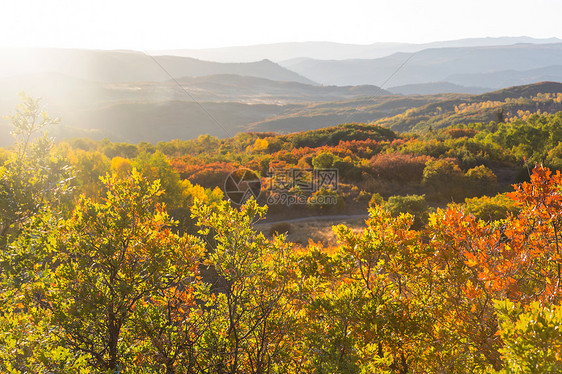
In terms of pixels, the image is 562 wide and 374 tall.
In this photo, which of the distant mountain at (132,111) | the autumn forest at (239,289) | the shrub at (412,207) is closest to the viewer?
the autumn forest at (239,289)

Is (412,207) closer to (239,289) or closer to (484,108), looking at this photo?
(239,289)

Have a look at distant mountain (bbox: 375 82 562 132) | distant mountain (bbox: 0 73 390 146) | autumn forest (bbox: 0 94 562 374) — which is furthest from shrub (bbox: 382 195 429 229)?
distant mountain (bbox: 0 73 390 146)

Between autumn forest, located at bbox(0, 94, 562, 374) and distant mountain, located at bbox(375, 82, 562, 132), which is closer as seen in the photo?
autumn forest, located at bbox(0, 94, 562, 374)

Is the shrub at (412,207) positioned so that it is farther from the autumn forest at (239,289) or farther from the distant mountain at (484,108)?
the distant mountain at (484,108)

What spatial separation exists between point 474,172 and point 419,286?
25083 millimetres

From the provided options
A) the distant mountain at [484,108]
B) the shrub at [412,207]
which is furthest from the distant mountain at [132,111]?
the shrub at [412,207]

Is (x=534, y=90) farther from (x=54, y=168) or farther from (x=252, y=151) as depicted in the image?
Answer: (x=54, y=168)

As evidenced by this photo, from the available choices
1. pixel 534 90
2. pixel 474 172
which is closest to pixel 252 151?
pixel 474 172

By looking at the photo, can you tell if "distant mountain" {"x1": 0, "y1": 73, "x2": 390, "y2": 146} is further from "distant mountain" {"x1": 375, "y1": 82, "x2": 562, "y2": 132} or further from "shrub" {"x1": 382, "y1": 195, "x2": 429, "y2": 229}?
"shrub" {"x1": 382, "y1": 195, "x2": 429, "y2": 229}

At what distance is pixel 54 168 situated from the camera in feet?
20.1

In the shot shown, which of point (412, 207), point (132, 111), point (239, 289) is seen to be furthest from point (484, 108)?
point (132, 111)

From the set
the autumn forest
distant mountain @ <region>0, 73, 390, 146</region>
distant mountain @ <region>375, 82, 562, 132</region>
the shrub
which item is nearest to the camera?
the autumn forest

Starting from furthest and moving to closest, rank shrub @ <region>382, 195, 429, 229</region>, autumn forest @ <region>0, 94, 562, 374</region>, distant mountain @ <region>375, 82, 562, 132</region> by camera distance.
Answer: distant mountain @ <region>375, 82, 562, 132</region>, shrub @ <region>382, 195, 429, 229</region>, autumn forest @ <region>0, 94, 562, 374</region>

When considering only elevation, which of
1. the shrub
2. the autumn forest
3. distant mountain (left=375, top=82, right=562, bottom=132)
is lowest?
the shrub
